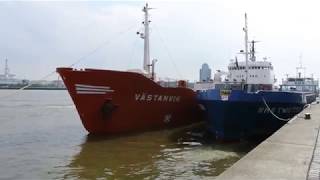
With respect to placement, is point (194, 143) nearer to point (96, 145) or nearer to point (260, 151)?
point (96, 145)

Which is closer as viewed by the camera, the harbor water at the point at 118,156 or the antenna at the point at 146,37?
the harbor water at the point at 118,156

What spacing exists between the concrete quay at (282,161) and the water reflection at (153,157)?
1.80m

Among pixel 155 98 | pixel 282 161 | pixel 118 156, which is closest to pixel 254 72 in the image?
pixel 155 98

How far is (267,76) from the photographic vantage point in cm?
2389

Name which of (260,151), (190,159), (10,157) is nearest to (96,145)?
(10,157)

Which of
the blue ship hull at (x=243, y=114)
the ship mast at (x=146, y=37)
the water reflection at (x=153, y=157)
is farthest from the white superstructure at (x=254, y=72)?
the water reflection at (x=153, y=157)

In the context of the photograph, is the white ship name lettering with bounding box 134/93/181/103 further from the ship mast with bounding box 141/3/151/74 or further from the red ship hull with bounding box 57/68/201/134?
the ship mast with bounding box 141/3/151/74

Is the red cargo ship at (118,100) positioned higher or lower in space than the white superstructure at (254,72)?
lower

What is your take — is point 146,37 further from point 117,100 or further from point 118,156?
point 118,156

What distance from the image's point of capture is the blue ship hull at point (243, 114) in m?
15.9

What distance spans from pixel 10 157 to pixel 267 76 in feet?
49.1

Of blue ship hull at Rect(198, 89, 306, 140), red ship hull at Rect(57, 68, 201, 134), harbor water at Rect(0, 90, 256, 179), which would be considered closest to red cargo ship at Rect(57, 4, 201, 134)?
red ship hull at Rect(57, 68, 201, 134)

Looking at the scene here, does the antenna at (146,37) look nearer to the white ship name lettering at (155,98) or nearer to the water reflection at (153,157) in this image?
the white ship name lettering at (155,98)

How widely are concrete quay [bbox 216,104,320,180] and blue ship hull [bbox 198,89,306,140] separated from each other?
417 centimetres
